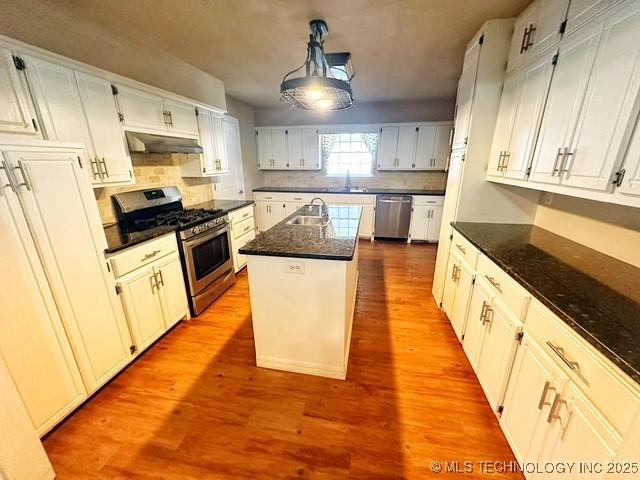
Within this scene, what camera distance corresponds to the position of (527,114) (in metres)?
1.69

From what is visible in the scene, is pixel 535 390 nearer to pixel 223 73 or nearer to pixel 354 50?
pixel 354 50

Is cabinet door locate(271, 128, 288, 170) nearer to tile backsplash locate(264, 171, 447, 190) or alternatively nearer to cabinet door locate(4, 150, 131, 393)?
tile backsplash locate(264, 171, 447, 190)

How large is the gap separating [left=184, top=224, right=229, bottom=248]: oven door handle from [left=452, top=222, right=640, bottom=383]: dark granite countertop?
94.5 inches

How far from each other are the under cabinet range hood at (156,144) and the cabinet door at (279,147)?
2740 mm

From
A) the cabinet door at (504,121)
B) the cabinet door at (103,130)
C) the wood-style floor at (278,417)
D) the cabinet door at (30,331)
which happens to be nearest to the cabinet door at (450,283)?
the wood-style floor at (278,417)

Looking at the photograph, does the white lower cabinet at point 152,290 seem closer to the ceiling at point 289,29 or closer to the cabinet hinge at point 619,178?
the ceiling at point 289,29

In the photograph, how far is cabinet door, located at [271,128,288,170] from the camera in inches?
206

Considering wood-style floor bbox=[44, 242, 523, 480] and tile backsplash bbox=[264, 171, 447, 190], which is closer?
Answer: wood-style floor bbox=[44, 242, 523, 480]

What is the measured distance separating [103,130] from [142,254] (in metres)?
1.01

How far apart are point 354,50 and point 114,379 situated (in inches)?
138

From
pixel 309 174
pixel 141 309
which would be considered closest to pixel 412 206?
pixel 309 174

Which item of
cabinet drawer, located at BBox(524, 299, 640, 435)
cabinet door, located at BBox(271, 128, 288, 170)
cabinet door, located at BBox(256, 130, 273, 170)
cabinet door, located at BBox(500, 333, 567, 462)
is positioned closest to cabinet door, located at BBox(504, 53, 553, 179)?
cabinet drawer, located at BBox(524, 299, 640, 435)

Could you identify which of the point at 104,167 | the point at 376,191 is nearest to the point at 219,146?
the point at 104,167

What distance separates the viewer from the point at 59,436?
1.46 meters
